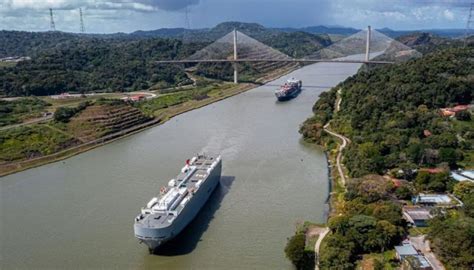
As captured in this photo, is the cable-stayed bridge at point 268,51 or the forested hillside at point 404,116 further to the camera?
the cable-stayed bridge at point 268,51

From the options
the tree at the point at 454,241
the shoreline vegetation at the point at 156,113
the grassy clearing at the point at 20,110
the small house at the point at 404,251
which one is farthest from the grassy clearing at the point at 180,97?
the tree at the point at 454,241

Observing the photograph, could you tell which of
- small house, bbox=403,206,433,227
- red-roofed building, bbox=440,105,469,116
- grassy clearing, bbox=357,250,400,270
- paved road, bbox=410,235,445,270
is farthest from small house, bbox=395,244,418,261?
red-roofed building, bbox=440,105,469,116

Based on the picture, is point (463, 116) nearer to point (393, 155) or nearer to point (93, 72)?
point (393, 155)

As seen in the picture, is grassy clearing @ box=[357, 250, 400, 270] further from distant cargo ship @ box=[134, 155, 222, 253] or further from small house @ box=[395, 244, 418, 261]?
distant cargo ship @ box=[134, 155, 222, 253]

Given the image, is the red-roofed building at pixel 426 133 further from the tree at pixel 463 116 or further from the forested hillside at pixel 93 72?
the forested hillside at pixel 93 72

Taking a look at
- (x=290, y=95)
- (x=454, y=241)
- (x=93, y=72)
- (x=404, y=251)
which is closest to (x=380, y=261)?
(x=404, y=251)

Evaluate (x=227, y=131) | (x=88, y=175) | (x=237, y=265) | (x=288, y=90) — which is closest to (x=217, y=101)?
(x=288, y=90)

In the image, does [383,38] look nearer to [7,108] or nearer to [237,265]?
[7,108]

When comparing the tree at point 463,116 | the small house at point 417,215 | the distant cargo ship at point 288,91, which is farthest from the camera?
the distant cargo ship at point 288,91
